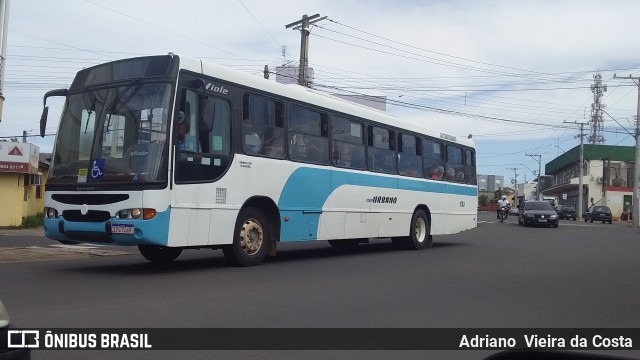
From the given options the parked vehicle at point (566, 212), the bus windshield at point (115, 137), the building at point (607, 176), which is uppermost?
the building at point (607, 176)

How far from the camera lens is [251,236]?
11703 mm

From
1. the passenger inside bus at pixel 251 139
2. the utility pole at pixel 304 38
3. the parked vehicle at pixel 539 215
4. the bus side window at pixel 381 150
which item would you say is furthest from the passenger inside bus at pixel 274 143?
the parked vehicle at pixel 539 215

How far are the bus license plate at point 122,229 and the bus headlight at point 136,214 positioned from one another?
13cm

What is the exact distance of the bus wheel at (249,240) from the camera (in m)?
11.4

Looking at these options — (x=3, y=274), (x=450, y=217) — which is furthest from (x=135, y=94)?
(x=450, y=217)

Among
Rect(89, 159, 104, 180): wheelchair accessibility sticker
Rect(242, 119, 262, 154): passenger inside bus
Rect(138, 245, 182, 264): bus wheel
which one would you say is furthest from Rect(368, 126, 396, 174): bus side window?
Rect(89, 159, 104, 180): wheelchair accessibility sticker

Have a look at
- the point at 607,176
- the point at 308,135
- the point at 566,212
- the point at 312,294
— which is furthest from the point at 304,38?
the point at 607,176

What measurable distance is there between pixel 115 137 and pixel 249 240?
2.98 m

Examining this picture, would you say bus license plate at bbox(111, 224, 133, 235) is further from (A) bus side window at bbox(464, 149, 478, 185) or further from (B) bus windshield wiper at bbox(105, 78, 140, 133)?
(A) bus side window at bbox(464, 149, 478, 185)

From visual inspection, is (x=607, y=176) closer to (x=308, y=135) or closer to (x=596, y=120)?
(x=596, y=120)

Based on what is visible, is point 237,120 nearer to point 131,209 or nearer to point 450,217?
point 131,209

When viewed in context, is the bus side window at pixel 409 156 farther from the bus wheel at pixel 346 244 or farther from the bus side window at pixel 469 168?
the bus side window at pixel 469 168

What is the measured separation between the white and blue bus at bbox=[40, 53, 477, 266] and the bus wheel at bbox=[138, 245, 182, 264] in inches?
1.5

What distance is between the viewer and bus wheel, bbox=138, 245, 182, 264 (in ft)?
40.1
